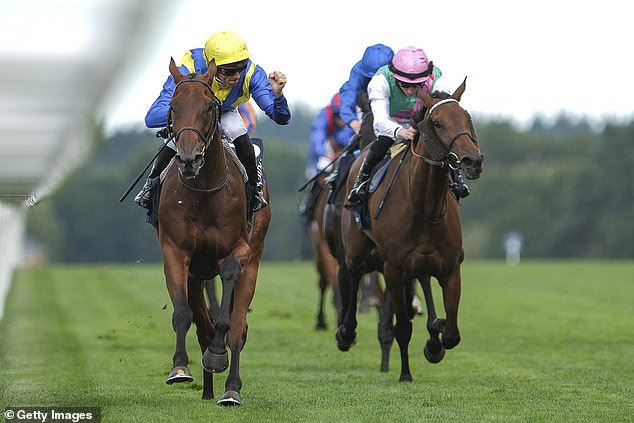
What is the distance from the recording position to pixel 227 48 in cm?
806

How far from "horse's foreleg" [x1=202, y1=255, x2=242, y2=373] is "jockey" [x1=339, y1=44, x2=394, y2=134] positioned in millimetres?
4025

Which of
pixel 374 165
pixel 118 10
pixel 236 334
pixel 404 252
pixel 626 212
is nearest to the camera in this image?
pixel 118 10

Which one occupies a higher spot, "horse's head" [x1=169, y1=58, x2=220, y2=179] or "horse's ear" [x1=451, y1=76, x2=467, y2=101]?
"horse's ear" [x1=451, y1=76, x2=467, y2=101]

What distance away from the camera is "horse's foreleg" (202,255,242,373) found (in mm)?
7570

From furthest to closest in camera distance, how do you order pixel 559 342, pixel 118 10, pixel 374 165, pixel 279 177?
1. pixel 279 177
2. pixel 559 342
3. pixel 374 165
4. pixel 118 10

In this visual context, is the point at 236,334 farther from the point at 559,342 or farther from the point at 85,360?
the point at 559,342

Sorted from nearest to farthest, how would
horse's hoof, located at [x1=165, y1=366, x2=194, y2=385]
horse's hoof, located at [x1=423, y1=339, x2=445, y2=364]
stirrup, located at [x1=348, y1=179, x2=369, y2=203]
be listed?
1. horse's hoof, located at [x1=165, y1=366, x2=194, y2=385]
2. horse's hoof, located at [x1=423, y1=339, x2=445, y2=364]
3. stirrup, located at [x1=348, y1=179, x2=369, y2=203]

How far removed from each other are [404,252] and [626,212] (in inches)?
3028

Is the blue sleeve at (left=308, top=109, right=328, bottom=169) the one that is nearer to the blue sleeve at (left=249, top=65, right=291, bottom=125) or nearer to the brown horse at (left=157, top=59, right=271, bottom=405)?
the blue sleeve at (left=249, top=65, right=291, bottom=125)

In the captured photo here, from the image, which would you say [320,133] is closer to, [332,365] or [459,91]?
[332,365]

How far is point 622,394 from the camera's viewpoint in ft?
28.2

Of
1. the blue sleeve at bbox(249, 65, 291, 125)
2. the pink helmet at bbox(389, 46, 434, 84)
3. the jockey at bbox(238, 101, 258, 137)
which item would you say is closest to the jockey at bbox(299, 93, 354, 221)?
the jockey at bbox(238, 101, 258, 137)

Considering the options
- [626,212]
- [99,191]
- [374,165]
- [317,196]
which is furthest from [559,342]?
[626,212]

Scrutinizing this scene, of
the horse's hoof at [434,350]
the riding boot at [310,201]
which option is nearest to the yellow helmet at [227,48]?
the horse's hoof at [434,350]
